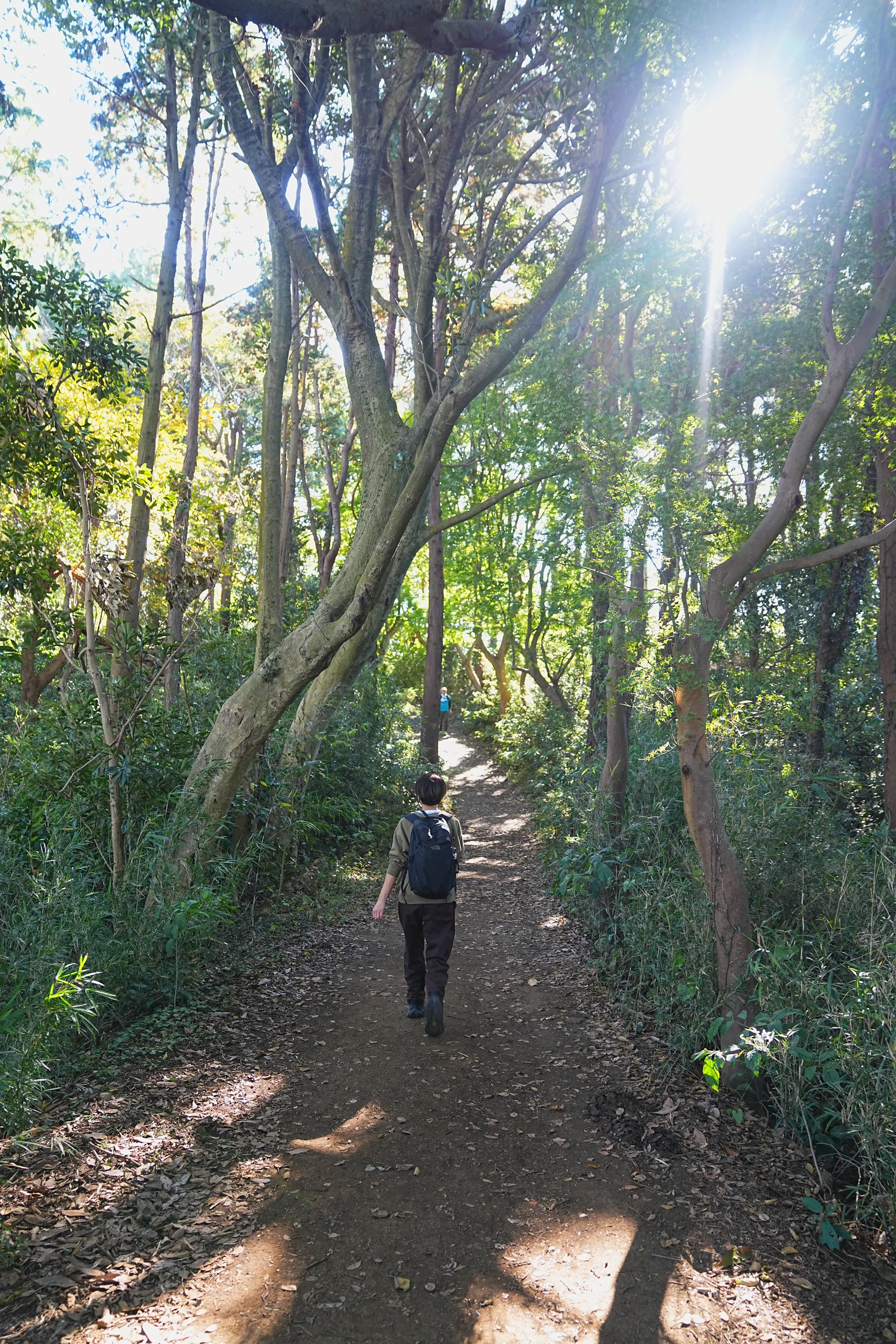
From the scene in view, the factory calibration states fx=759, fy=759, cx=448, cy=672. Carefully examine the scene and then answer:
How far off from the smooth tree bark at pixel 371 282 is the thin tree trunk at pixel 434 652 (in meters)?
6.52

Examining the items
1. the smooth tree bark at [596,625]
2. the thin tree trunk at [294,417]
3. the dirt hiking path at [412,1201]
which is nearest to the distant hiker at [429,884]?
the dirt hiking path at [412,1201]

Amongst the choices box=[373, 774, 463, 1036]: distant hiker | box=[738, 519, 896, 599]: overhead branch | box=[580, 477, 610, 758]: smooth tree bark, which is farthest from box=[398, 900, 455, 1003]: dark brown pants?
box=[738, 519, 896, 599]: overhead branch

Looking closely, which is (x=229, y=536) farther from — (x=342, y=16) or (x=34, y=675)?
(x=342, y=16)

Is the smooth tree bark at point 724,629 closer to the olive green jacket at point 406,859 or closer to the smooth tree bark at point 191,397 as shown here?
the olive green jacket at point 406,859

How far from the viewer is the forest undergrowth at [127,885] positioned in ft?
13.2

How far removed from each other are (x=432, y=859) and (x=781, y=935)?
2402mm

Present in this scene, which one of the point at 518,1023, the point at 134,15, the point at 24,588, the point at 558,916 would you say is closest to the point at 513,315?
the point at 134,15

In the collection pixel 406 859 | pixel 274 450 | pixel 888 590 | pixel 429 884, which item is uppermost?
pixel 274 450

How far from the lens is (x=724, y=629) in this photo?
550cm

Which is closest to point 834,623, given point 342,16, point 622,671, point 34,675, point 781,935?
point 622,671

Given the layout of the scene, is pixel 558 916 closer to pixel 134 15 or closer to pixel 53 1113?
pixel 53 1113

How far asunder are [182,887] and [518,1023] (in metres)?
2.77

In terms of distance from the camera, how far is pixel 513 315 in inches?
375

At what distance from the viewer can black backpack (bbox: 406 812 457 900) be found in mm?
5062
